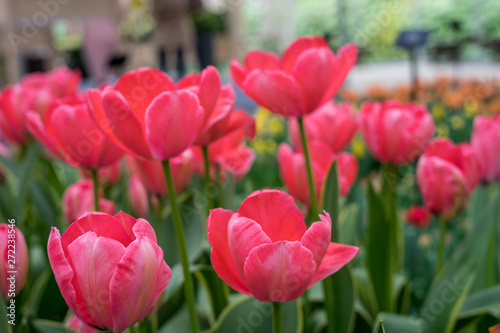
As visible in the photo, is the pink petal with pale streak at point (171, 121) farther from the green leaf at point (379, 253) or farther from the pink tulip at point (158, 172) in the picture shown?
the green leaf at point (379, 253)

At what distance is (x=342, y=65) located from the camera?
513 millimetres

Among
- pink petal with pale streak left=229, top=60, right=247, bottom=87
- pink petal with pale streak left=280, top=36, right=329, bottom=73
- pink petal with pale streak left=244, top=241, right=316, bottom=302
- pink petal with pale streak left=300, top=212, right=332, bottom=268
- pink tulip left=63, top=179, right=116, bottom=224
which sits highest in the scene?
pink petal with pale streak left=280, top=36, right=329, bottom=73

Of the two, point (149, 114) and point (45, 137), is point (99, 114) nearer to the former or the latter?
point (149, 114)

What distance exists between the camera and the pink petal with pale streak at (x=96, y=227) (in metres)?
0.32

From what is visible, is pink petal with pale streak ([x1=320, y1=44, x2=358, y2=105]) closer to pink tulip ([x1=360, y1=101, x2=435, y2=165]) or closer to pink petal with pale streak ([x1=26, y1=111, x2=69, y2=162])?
pink tulip ([x1=360, y1=101, x2=435, y2=165])

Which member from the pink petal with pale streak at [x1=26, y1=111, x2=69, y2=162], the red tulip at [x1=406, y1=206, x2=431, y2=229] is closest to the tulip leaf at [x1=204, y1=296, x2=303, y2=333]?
the pink petal with pale streak at [x1=26, y1=111, x2=69, y2=162]

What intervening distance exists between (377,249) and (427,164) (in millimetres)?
121

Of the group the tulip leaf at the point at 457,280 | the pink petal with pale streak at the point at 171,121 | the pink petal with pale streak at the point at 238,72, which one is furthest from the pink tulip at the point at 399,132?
the pink petal with pale streak at the point at 171,121

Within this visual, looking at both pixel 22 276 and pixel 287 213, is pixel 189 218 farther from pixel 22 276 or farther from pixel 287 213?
pixel 287 213

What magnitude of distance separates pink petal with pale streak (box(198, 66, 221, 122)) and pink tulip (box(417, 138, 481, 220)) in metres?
0.30

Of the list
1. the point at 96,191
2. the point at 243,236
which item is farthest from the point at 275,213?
the point at 96,191

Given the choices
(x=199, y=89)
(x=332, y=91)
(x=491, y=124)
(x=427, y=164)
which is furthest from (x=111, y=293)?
(x=491, y=124)

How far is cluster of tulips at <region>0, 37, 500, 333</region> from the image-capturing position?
1.02ft

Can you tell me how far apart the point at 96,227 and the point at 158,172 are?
0.29m
